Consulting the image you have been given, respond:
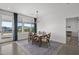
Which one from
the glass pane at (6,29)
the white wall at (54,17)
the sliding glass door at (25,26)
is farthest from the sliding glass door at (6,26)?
the white wall at (54,17)

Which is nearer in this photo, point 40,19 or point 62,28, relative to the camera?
point 62,28

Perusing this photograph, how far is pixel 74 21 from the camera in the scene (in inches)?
200

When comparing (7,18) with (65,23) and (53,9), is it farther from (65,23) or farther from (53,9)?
(65,23)

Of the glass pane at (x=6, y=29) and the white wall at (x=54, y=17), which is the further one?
the glass pane at (x=6, y=29)

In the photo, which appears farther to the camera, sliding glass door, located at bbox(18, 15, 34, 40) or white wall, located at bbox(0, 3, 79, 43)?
sliding glass door, located at bbox(18, 15, 34, 40)

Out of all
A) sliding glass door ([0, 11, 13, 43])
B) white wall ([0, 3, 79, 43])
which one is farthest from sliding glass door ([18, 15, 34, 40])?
white wall ([0, 3, 79, 43])

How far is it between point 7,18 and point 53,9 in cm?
362

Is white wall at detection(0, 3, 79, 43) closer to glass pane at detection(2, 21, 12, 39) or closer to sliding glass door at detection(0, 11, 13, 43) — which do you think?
sliding glass door at detection(0, 11, 13, 43)

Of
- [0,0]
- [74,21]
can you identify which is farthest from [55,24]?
[0,0]

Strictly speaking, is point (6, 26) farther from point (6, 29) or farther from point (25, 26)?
point (25, 26)

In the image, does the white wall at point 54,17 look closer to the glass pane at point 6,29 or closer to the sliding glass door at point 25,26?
the sliding glass door at point 25,26

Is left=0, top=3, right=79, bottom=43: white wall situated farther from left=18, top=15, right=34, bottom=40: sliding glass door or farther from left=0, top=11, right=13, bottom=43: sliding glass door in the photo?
left=0, top=11, right=13, bottom=43: sliding glass door


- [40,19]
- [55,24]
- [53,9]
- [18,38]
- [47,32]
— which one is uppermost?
[53,9]

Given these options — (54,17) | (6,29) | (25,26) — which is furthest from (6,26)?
(54,17)
